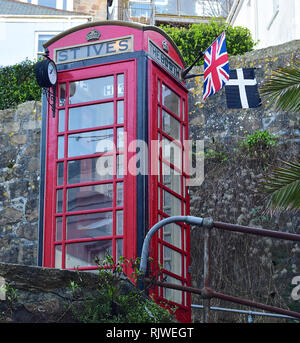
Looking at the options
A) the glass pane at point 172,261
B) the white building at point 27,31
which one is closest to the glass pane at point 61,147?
the glass pane at point 172,261

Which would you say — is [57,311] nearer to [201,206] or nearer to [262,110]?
[201,206]

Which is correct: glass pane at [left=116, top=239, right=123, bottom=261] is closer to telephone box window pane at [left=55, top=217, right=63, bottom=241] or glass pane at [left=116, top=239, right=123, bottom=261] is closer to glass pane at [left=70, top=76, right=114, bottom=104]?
telephone box window pane at [left=55, top=217, right=63, bottom=241]

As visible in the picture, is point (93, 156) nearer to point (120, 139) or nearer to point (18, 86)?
point (120, 139)

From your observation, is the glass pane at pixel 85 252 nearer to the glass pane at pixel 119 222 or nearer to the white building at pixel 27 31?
the glass pane at pixel 119 222

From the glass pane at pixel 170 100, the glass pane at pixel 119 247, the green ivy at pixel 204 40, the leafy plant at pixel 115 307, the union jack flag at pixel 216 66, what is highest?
the green ivy at pixel 204 40

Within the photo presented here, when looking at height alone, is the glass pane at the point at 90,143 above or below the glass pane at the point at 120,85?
below

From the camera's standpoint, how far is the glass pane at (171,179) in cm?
705

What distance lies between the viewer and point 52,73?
7.26 m

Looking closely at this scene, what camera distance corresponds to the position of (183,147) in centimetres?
744

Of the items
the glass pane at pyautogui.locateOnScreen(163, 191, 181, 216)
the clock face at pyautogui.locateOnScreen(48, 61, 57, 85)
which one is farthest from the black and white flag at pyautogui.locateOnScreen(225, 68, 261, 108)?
the clock face at pyautogui.locateOnScreen(48, 61, 57, 85)

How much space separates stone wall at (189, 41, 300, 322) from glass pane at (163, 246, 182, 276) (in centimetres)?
237

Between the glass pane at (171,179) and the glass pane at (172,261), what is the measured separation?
68 centimetres

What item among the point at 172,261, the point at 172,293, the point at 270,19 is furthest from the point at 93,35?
the point at 270,19

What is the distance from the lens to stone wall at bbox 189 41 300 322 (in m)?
9.53
